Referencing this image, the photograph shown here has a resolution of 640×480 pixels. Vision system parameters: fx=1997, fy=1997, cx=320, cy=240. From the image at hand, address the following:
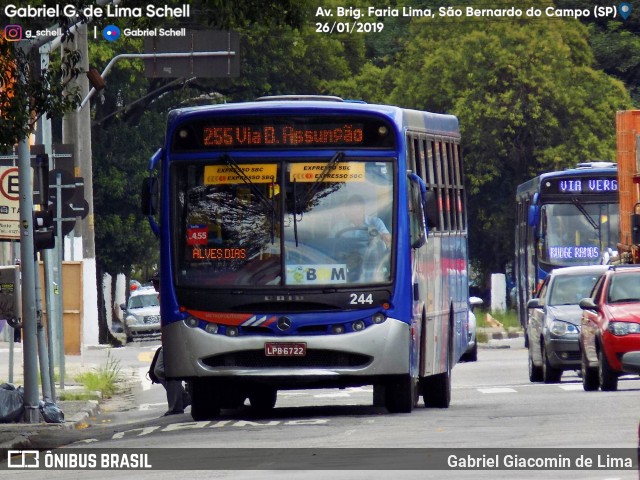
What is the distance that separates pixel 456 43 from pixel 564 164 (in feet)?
19.0

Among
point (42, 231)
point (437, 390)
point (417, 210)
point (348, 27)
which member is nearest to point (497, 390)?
point (437, 390)

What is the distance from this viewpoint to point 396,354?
19.2m

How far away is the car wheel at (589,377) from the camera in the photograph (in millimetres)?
24562

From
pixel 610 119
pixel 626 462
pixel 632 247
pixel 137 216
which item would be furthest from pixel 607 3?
pixel 626 462

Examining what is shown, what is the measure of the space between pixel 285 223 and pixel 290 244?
0.69ft

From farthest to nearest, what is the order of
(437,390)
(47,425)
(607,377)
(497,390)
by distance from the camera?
(497,390)
(607,377)
(437,390)
(47,425)

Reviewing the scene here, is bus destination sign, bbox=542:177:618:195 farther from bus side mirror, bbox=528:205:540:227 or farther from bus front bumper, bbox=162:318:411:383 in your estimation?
bus front bumper, bbox=162:318:411:383

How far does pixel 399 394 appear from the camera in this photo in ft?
65.3

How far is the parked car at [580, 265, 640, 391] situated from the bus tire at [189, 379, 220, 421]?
5.17 meters

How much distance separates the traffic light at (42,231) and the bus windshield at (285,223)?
→ 2.84 meters

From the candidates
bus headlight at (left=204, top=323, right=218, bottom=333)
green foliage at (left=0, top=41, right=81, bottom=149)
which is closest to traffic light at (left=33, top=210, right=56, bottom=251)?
green foliage at (left=0, top=41, right=81, bottom=149)

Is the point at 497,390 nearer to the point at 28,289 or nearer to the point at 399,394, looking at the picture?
the point at 399,394

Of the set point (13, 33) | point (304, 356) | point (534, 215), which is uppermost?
point (13, 33)

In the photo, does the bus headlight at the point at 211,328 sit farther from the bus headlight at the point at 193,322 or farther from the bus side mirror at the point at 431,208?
the bus side mirror at the point at 431,208
